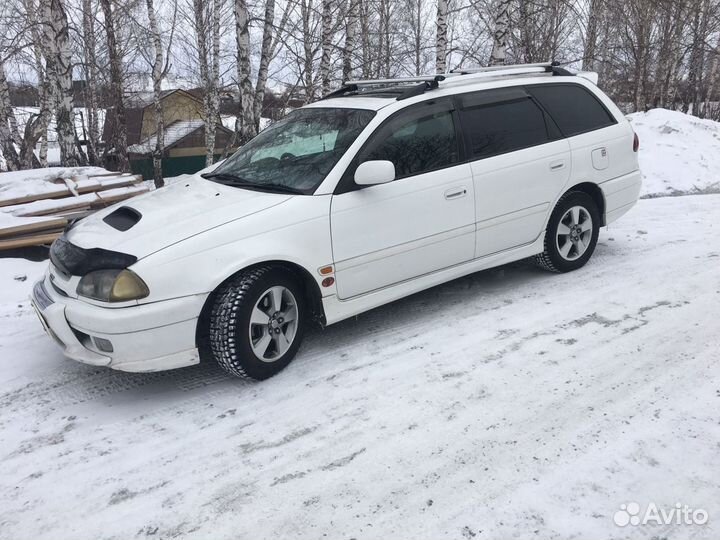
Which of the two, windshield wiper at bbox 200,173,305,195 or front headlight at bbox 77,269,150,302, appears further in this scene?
windshield wiper at bbox 200,173,305,195

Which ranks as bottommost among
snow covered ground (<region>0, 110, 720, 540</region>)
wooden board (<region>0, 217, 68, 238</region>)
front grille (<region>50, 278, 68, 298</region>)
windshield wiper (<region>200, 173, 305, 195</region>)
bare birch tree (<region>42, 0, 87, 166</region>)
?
snow covered ground (<region>0, 110, 720, 540</region>)

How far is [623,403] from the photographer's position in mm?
3178

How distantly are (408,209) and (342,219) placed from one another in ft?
1.76

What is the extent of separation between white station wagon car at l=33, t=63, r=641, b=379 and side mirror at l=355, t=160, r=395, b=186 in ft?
0.04

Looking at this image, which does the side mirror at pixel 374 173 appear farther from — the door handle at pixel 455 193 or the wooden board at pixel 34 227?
the wooden board at pixel 34 227

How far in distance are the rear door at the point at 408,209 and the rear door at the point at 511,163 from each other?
0.14 metres

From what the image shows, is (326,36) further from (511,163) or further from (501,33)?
(511,163)

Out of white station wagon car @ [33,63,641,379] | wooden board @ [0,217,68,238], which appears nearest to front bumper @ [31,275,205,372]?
white station wagon car @ [33,63,641,379]

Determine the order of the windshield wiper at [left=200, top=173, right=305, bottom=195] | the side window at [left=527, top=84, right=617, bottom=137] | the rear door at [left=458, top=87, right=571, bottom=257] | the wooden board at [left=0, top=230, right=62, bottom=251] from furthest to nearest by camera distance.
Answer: the wooden board at [left=0, top=230, right=62, bottom=251]
the side window at [left=527, top=84, right=617, bottom=137]
the rear door at [left=458, top=87, right=571, bottom=257]
the windshield wiper at [left=200, top=173, right=305, bottom=195]

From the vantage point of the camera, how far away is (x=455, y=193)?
14.0 feet

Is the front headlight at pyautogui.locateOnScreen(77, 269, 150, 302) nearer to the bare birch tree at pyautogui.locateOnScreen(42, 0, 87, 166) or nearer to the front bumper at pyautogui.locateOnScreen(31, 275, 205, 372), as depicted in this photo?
the front bumper at pyautogui.locateOnScreen(31, 275, 205, 372)

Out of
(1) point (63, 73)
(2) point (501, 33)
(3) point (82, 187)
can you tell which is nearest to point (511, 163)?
(3) point (82, 187)

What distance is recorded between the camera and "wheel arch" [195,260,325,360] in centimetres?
342

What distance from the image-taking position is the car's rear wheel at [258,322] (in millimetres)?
3408
